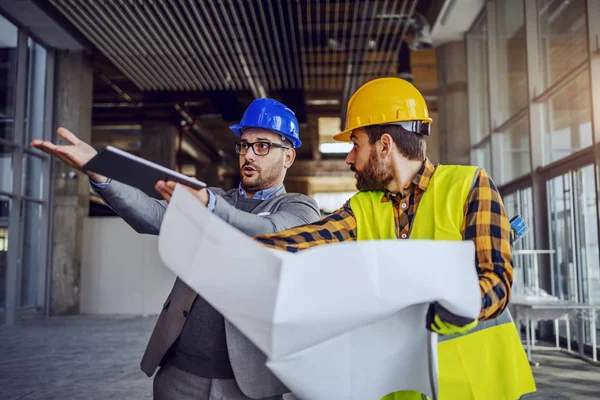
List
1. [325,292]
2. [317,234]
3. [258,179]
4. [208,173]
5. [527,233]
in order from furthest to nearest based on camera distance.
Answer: [208,173], [527,233], [258,179], [317,234], [325,292]

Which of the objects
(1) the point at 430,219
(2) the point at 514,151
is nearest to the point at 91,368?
(1) the point at 430,219

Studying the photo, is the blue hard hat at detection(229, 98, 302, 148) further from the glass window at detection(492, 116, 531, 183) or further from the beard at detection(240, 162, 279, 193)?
the glass window at detection(492, 116, 531, 183)

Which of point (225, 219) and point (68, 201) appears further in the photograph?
point (68, 201)

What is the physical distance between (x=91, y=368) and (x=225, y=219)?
4.75m

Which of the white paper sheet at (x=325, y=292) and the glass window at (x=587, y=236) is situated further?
the glass window at (x=587, y=236)

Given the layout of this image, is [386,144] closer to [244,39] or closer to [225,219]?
[225,219]

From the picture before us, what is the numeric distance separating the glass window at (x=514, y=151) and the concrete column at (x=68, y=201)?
7.36m

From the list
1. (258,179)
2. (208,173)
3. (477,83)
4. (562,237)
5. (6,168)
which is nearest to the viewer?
(258,179)

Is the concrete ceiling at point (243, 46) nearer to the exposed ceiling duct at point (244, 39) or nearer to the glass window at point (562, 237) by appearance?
the exposed ceiling duct at point (244, 39)

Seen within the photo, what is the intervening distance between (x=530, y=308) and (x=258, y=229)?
521 centimetres

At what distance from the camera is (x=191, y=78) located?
1025cm

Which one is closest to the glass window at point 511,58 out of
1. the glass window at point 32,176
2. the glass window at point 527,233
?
the glass window at point 527,233

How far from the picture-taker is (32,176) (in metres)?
9.91

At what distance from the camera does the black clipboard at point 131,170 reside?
→ 3.52ft
